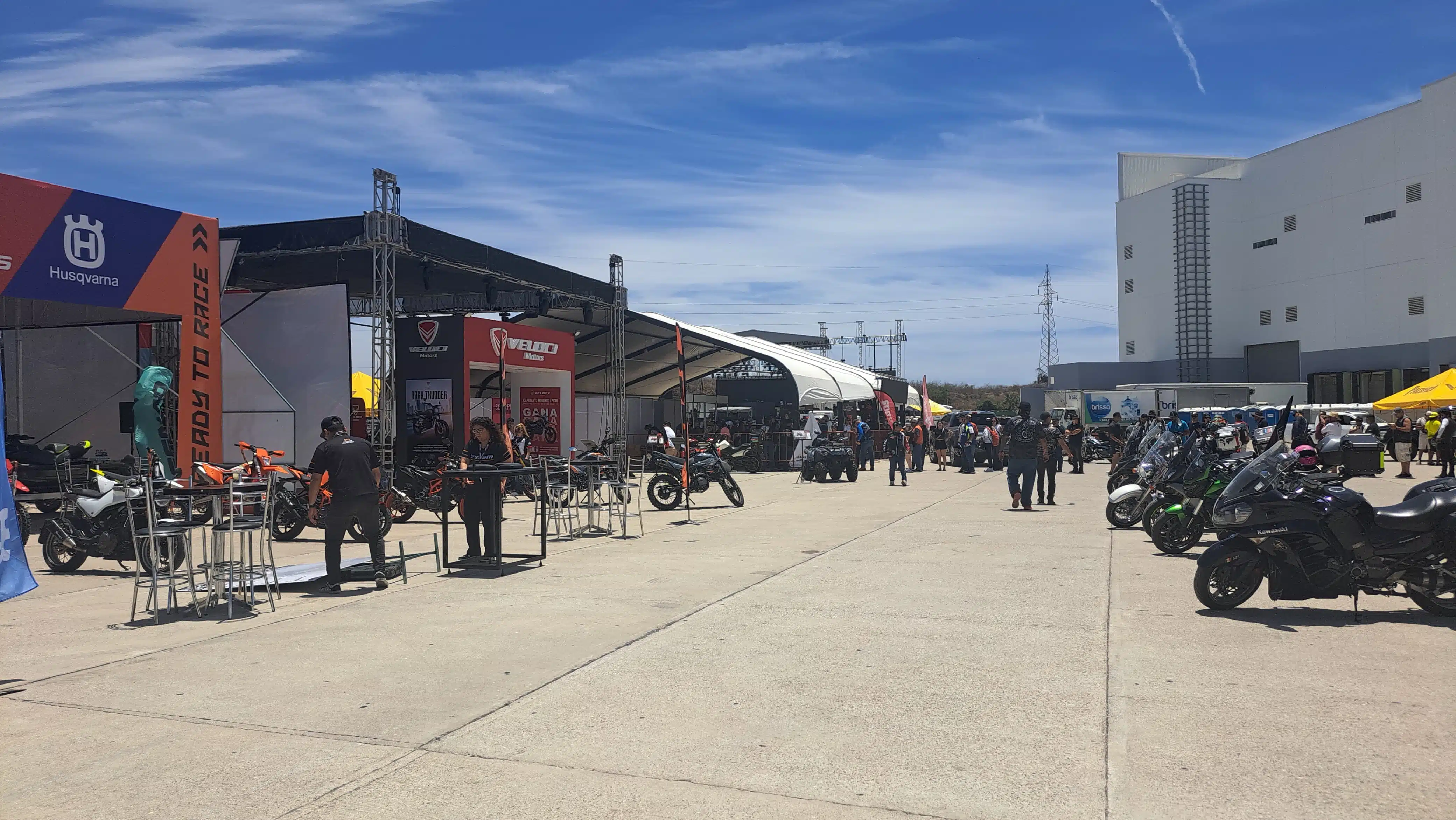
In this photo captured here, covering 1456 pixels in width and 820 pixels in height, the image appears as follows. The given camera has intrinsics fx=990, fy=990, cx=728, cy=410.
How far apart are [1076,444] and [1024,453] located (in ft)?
36.8

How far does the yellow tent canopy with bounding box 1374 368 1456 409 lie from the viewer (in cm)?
2866

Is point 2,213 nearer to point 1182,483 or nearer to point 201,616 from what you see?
point 201,616

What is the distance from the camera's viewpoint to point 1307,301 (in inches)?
2143

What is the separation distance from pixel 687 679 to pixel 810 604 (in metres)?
2.41

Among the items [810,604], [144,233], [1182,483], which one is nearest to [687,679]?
[810,604]

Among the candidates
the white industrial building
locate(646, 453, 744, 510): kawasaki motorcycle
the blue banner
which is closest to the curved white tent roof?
locate(646, 453, 744, 510): kawasaki motorcycle

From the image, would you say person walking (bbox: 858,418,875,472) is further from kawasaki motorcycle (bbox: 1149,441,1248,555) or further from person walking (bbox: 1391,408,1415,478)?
kawasaki motorcycle (bbox: 1149,441,1248,555)

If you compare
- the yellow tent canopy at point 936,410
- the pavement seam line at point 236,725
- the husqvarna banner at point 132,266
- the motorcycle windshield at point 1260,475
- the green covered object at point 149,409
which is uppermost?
the husqvarna banner at point 132,266

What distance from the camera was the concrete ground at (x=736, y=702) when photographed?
396 centimetres

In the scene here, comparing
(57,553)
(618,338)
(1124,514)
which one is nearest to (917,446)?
(618,338)

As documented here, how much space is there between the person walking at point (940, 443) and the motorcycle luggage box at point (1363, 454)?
35.0 feet

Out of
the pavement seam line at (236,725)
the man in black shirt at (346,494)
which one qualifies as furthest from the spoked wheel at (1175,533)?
the pavement seam line at (236,725)

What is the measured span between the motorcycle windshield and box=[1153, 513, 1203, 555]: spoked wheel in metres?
3.19

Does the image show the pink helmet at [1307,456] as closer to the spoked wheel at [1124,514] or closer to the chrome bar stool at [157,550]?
the spoked wheel at [1124,514]
